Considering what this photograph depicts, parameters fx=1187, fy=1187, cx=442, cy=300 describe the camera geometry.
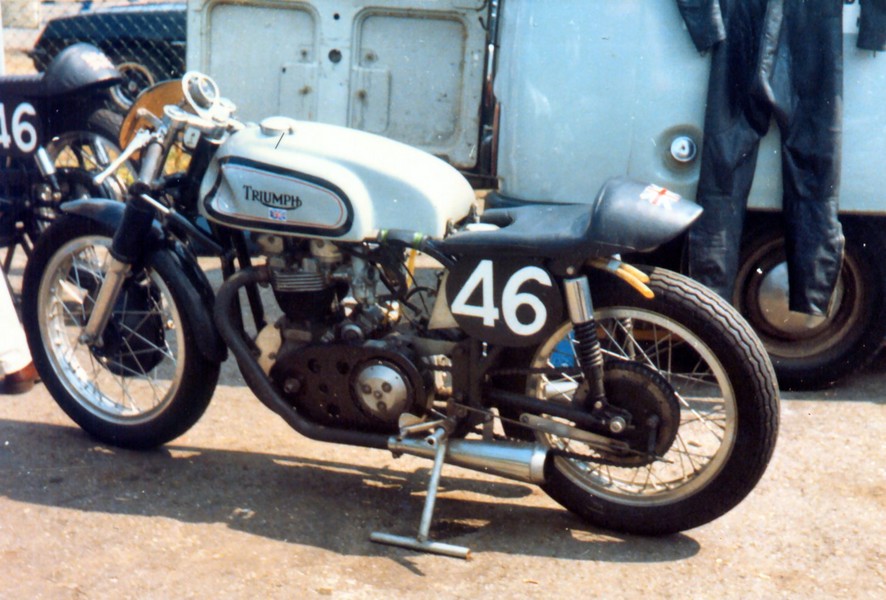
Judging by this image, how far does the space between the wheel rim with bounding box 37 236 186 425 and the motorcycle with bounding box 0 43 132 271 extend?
130 centimetres

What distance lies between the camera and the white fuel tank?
338 cm

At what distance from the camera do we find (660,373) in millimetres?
3324

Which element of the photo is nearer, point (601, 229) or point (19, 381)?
point (601, 229)

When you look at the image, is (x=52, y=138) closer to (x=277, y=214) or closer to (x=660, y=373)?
(x=277, y=214)

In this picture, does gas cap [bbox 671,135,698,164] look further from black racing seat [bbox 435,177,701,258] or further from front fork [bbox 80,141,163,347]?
front fork [bbox 80,141,163,347]

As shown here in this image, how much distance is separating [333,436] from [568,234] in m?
0.96

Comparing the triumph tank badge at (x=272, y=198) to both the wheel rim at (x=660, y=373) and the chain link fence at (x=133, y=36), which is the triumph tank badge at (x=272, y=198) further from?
the chain link fence at (x=133, y=36)

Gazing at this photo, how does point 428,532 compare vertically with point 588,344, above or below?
below

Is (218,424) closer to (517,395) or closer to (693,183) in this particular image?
(517,395)

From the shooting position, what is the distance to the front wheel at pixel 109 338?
385 centimetres

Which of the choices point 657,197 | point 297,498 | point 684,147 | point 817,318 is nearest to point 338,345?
point 297,498

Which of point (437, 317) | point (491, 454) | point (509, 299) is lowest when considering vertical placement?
point (491, 454)

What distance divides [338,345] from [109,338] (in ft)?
3.18

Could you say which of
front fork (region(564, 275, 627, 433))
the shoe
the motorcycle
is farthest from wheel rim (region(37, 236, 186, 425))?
front fork (region(564, 275, 627, 433))
